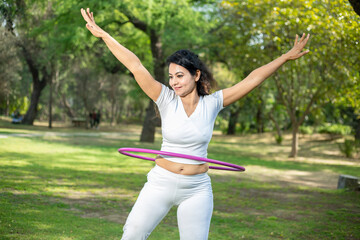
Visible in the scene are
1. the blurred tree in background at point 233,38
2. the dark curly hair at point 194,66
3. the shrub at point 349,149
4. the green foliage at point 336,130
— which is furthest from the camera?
the green foliage at point 336,130

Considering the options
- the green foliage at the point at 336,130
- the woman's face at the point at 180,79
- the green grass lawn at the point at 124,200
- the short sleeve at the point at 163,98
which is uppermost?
the woman's face at the point at 180,79

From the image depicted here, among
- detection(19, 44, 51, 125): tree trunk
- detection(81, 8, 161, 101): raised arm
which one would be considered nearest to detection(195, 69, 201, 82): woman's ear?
detection(81, 8, 161, 101): raised arm

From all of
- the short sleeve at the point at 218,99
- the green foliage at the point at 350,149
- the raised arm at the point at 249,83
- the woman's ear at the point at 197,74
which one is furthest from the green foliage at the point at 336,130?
the woman's ear at the point at 197,74

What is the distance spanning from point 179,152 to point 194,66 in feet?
2.23

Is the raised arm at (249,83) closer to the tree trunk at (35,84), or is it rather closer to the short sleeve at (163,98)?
the short sleeve at (163,98)

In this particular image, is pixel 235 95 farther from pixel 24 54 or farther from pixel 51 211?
pixel 24 54

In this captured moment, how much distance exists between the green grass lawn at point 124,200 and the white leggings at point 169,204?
2.94 metres

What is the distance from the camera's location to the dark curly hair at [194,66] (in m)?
3.13

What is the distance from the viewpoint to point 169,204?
3080mm

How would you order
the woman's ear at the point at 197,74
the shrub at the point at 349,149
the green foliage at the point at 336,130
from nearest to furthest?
1. the woman's ear at the point at 197,74
2. the shrub at the point at 349,149
3. the green foliage at the point at 336,130

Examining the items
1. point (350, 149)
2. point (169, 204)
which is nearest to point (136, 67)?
point (169, 204)

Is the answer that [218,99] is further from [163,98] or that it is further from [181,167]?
[181,167]

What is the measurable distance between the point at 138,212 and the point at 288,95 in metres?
19.3

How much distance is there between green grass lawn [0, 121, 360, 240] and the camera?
6.34 metres
